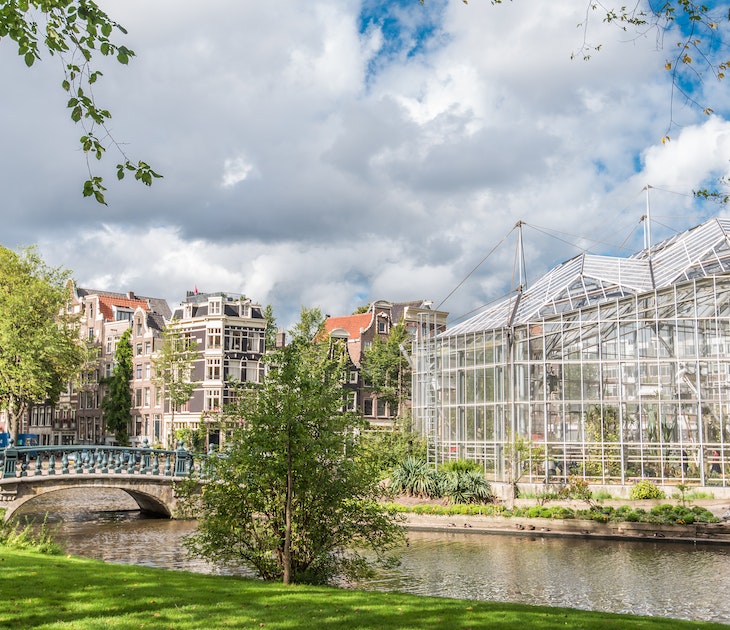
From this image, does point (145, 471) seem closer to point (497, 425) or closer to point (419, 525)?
point (419, 525)

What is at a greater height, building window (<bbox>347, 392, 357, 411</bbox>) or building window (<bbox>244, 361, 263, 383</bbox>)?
building window (<bbox>244, 361, 263, 383</bbox>)

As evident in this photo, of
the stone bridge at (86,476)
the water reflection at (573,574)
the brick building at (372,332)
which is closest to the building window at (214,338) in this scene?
the brick building at (372,332)

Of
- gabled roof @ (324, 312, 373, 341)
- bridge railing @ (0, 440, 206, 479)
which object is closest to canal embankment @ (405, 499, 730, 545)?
bridge railing @ (0, 440, 206, 479)

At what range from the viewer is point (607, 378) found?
A: 129ft

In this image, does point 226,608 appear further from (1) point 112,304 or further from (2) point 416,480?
(1) point 112,304

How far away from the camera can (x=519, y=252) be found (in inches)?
1868

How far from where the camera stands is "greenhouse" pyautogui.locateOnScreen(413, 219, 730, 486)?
37156 millimetres

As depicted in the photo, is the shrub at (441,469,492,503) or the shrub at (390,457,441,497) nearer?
the shrub at (441,469,492,503)

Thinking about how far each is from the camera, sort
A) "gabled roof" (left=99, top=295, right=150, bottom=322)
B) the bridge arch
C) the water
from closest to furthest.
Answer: the water
the bridge arch
"gabled roof" (left=99, top=295, right=150, bottom=322)

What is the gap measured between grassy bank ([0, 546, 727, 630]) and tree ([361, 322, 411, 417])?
51.6 m

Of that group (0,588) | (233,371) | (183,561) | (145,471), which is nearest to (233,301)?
(233,371)

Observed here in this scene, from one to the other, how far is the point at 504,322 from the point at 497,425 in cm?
547

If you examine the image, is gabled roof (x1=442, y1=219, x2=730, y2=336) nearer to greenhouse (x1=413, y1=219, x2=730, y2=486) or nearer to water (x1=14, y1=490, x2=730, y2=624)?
greenhouse (x1=413, y1=219, x2=730, y2=486)

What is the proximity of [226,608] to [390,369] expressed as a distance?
55.5 m
